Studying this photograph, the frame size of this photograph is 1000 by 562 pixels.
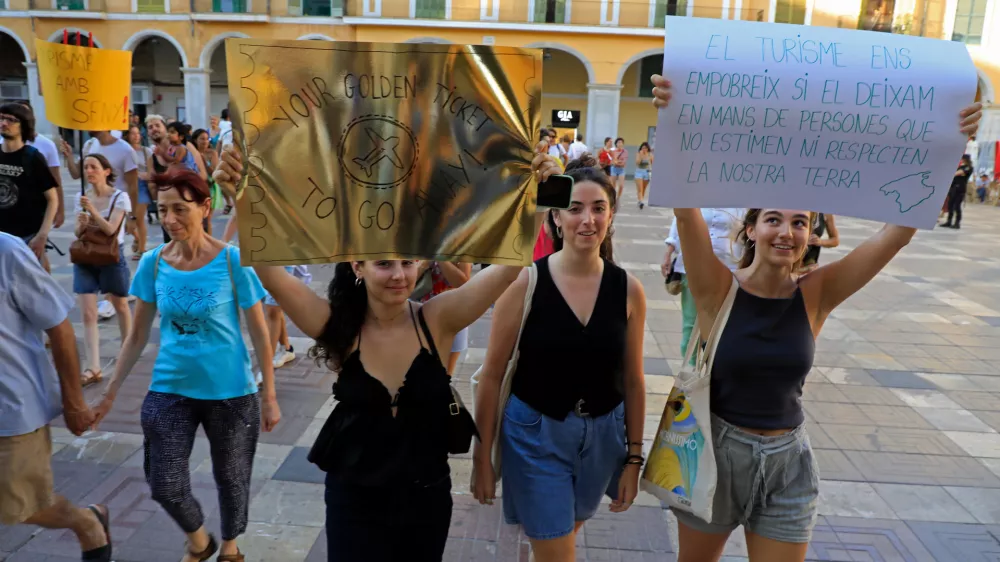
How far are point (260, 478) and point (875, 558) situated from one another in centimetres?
328

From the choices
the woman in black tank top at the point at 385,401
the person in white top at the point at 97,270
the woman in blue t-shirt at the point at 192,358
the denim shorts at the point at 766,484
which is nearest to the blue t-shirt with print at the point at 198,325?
the woman in blue t-shirt at the point at 192,358

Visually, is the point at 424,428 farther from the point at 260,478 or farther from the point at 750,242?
the point at 260,478

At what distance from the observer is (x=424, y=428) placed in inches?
96.4

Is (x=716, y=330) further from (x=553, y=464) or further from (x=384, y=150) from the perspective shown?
(x=384, y=150)

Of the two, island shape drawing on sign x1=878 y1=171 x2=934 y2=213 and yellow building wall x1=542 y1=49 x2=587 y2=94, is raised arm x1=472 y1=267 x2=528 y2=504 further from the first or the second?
yellow building wall x1=542 y1=49 x2=587 y2=94

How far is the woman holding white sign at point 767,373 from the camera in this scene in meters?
2.59

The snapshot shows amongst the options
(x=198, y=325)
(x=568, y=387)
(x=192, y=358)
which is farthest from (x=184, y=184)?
(x=568, y=387)

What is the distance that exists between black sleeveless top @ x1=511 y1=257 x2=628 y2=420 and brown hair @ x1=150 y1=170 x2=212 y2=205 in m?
1.56

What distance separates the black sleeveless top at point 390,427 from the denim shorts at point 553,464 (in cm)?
36

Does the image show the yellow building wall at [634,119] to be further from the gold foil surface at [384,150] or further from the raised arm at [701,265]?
the gold foil surface at [384,150]

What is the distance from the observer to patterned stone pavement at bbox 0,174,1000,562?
3.69 meters

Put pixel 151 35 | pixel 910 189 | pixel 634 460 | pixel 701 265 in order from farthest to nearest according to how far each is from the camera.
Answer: pixel 151 35, pixel 634 460, pixel 701 265, pixel 910 189

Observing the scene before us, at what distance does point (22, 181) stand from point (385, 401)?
4359 millimetres

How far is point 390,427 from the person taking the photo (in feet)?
7.91
